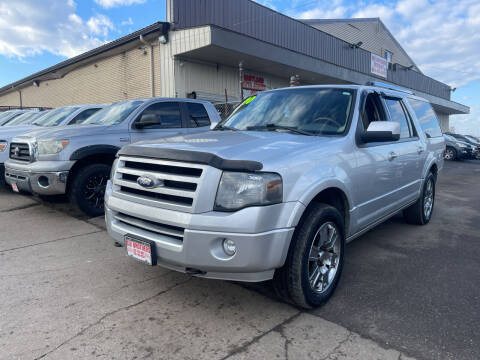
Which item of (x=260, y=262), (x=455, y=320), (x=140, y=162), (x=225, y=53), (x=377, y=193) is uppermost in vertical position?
(x=225, y=53)

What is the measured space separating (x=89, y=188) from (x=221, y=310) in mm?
3487

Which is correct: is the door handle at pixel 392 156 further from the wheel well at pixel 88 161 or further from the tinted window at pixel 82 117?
the tinted window at pixel 82 117

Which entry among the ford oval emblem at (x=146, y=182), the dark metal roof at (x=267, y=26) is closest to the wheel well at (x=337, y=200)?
the ford oval emblem at (x=146, y=182)

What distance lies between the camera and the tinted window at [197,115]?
6691mm

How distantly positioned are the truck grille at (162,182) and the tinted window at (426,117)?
12.4 feet

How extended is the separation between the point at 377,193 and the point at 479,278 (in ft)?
4.11

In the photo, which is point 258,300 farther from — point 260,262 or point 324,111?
point 324,111

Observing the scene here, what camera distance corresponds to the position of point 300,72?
16.2m

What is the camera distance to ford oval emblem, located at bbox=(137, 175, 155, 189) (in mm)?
2646

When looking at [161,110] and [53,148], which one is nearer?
[53,148]

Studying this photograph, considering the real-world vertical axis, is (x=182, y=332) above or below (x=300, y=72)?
below

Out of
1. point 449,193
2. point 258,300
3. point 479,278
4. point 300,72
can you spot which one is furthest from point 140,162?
point 300,72

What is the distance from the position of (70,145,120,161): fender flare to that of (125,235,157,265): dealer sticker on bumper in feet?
9.49

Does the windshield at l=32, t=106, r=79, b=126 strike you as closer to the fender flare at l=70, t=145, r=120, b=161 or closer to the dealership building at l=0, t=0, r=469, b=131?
the fender flare at l=70, t=145, r=120, b=161
